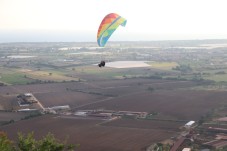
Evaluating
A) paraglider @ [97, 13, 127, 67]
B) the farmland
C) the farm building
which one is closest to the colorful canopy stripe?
paraglider @ [97, 13, 127, 67]

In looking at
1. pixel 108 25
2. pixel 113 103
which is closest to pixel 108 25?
pixel 108 25

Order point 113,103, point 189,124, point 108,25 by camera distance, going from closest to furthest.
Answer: point 108,25 < point 189,124 < point 113,103

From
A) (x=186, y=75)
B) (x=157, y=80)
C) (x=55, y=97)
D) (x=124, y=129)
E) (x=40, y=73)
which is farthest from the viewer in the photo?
(x=40, y=73)

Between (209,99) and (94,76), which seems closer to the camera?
(209,99)

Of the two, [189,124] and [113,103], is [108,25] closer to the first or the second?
[189,124]

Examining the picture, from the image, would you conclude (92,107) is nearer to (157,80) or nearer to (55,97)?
(55,97)

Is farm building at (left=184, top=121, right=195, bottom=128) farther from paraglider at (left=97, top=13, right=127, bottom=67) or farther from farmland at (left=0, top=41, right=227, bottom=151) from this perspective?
paraglider at (left=97, top=13, right=127, bottom=67)

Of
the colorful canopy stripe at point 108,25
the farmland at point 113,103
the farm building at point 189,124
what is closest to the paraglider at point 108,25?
the colorful canopy stripe at point 108,25

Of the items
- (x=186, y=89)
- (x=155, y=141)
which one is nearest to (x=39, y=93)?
(x=186, y=89)

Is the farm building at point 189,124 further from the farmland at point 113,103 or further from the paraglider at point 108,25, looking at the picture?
the paraglider at point 108,25
